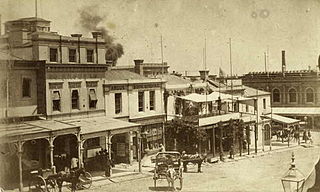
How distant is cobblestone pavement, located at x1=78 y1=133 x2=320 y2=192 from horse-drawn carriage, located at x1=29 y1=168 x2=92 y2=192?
58 cm

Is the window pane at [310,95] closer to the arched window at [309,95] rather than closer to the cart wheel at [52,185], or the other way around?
the arched window at [309,95]

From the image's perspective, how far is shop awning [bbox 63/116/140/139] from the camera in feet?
40.6

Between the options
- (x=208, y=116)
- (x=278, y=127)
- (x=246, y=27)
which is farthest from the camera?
(x=278, y=127)

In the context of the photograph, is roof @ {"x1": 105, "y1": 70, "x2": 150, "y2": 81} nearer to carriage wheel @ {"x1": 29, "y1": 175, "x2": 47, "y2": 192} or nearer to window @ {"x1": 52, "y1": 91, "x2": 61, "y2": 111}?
window @ {"x1": 52, "y1": 91, "x2": 61, "y2": 111}

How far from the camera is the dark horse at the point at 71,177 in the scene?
10594 mm

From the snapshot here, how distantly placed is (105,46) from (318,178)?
277 inches

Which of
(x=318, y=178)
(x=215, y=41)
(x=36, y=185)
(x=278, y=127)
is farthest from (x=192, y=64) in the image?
(x=278, y=127)

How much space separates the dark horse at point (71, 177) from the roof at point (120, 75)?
408 cm

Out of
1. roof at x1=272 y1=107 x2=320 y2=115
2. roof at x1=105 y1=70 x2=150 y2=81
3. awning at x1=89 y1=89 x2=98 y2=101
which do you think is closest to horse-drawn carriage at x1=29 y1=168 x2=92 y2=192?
awning at x1=89 y1=89 x2=98 y2=101

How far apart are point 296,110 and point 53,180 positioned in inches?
596

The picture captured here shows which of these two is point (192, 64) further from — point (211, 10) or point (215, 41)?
point (211, 10)

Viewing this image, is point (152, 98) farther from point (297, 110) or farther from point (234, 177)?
point (297, 110)

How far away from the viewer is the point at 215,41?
12641 mm

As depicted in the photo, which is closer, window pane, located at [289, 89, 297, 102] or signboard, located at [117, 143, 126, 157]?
signboard, located at [117, 143, 126, 157]
